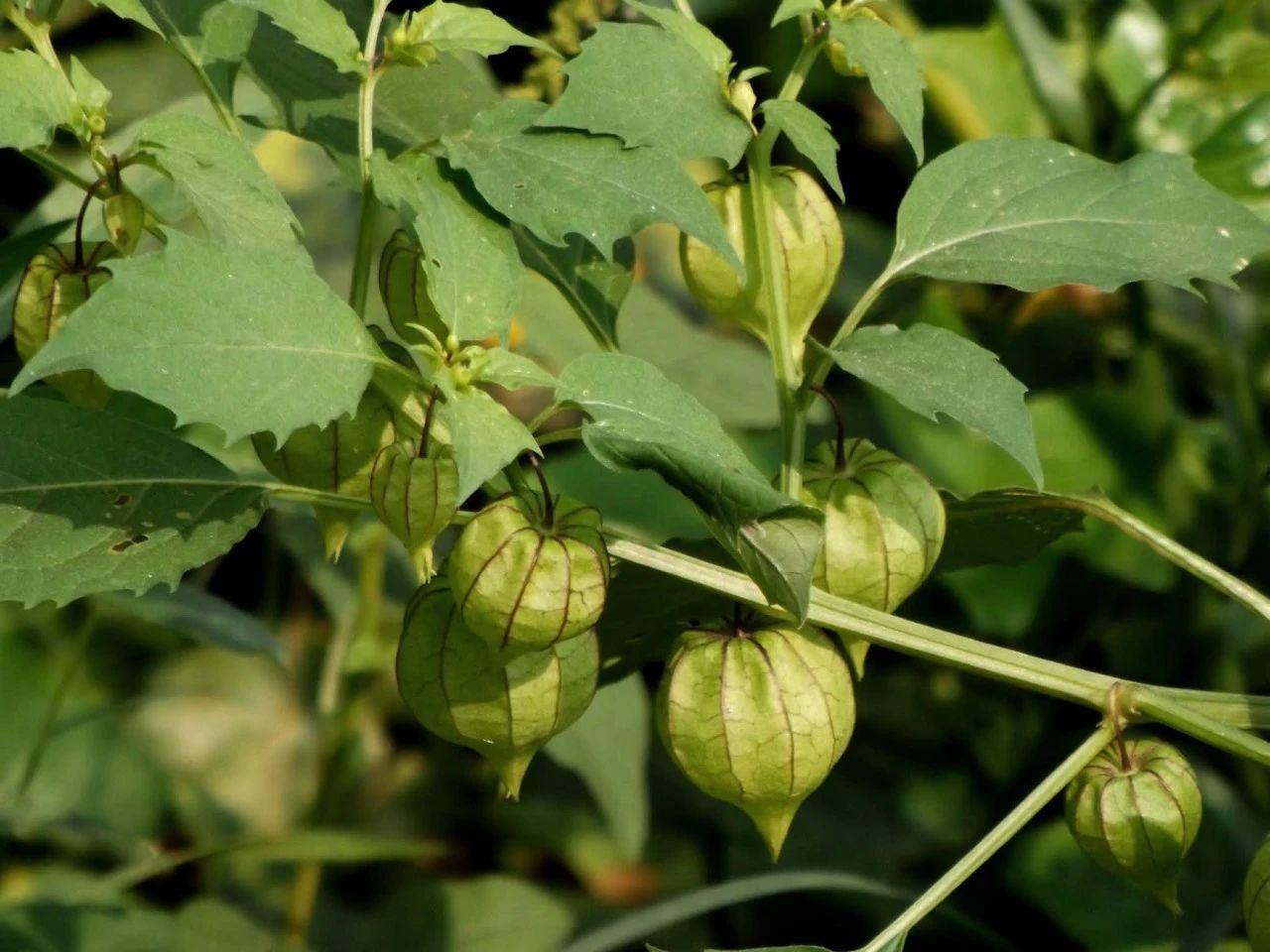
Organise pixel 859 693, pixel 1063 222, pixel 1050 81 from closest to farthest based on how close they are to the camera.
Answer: pixel 1063 222 → pixel 1050 81 → pixel 859 693

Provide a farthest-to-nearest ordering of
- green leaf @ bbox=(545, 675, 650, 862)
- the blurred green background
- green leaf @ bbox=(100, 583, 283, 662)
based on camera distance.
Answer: the blurred green background → green leaf @ bbox=(545, 675, 650, 862) → green leaf @ bbox=(100, 583, 283, 662)

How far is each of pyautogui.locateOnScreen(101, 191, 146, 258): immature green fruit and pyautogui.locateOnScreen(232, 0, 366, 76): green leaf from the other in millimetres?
Result: 109

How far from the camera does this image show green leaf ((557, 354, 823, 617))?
646 millimetres

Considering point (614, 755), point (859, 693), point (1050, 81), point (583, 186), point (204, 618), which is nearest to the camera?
point (583, 186)

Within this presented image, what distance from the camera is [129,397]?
0.95 m

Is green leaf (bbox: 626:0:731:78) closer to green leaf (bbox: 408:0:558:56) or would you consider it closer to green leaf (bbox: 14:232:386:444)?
green leaf (bbox: 408:0:558:56)

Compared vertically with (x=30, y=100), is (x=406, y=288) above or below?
below

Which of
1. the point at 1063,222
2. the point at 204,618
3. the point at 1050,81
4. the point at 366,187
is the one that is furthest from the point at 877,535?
the point at 1050,81

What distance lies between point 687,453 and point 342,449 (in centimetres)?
19

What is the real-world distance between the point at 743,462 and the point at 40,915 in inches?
39.1

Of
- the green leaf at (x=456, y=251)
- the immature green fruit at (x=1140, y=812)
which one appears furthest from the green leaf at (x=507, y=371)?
the immature green fruit at (x=1140, y=812)

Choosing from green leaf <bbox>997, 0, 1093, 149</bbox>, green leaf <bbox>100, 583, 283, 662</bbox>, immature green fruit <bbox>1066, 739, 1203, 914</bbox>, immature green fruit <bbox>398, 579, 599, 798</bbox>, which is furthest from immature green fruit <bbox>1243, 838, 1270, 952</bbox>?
green leaf <bbox>997, 0, 1093, 149</bbox>

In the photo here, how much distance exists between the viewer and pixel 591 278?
2.91ft

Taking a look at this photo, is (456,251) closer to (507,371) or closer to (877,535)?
(507,371)
